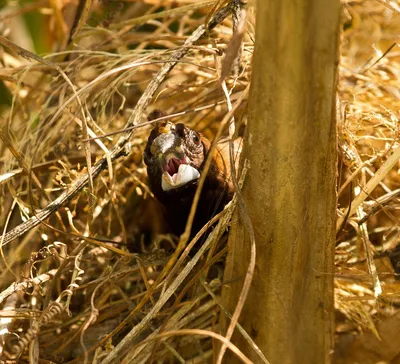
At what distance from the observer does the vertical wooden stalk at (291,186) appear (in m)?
1.00

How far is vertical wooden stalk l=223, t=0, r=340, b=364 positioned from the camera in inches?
39.5

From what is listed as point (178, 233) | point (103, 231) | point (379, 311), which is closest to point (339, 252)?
point (379, 311)

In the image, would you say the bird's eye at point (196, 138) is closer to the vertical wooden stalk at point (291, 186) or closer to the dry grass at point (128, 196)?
the dry grass at point (128, 196)

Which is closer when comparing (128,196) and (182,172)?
(182,172)

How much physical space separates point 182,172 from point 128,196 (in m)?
0.41

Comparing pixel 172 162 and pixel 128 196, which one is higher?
pixel 172 162

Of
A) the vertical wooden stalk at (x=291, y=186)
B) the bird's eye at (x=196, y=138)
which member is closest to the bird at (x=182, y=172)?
the bird's eye at (x=196, y=138)

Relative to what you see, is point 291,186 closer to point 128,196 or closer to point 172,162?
point 172,162

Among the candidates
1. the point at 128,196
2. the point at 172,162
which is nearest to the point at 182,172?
the point at 172,162

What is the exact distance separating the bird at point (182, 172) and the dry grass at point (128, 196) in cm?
9

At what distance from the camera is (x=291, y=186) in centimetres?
111

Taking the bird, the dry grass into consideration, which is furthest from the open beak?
the dry grass

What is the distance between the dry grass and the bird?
0.28ft

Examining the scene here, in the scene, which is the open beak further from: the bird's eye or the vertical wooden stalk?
the vertical wooden stalk
